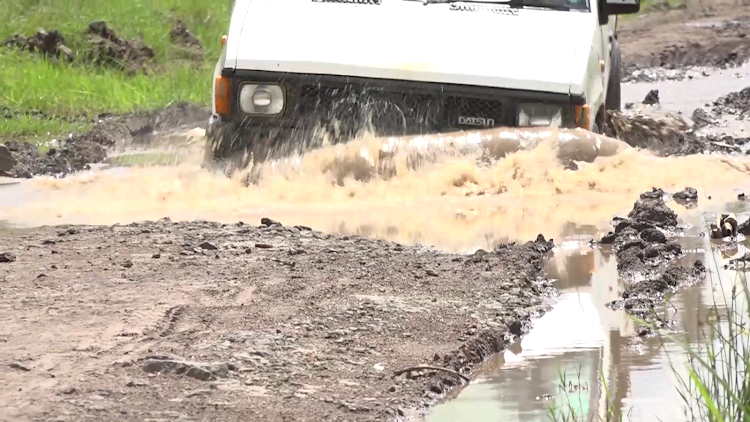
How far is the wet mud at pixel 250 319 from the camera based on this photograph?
12.1ft

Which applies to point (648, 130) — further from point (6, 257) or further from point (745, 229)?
point (6, 257)

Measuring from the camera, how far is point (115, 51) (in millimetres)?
13898

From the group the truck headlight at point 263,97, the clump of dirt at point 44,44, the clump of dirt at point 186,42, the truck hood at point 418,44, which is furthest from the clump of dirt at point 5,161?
the clump of dirt at point 186,42

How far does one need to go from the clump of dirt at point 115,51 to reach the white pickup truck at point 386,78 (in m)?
6.69

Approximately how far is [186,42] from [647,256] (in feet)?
33.9

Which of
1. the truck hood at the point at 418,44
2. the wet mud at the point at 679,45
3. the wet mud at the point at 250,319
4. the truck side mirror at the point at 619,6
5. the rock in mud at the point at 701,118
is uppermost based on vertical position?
the truck side mirror at the point at 619,6

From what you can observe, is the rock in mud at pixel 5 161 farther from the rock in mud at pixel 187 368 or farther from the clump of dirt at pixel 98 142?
the rock in mud at pixel 187 368

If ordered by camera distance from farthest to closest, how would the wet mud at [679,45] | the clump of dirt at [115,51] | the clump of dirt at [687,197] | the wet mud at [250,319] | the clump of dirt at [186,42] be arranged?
the wet mud at [679,45]
the clump of dirt at [186,42]
the clump of dirt at [115,51]
the clump of dirt at [687,197]
the wet mud at [250,319]

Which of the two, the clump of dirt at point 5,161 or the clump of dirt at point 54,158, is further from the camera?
the clump of dirt at point 54,158

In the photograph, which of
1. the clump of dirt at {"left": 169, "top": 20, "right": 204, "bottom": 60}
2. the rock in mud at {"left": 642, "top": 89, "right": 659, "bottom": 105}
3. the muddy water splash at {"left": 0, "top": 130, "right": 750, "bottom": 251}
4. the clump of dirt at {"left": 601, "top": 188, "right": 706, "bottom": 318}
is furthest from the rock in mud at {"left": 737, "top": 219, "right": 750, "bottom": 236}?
the clump of dirt at {"left": 169, "top": 20, "right": 204, "bottom": 60}

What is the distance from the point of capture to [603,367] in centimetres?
418

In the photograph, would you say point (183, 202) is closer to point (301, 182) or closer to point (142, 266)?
point (301, 182)

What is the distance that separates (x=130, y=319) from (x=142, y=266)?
925 millimetres

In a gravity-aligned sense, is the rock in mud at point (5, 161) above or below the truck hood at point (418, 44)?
below
